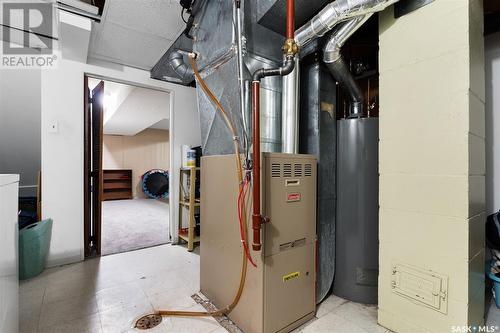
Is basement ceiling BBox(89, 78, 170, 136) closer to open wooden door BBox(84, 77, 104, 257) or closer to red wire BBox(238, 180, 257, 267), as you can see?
open wooden door BBox(84, 77, 104, 257)

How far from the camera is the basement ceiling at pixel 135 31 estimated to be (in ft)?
6.57

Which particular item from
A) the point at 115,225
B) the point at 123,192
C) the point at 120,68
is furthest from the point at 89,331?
the point at 123,192

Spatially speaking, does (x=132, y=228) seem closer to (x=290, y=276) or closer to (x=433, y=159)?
(x=290, y=276)

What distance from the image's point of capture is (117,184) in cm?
772

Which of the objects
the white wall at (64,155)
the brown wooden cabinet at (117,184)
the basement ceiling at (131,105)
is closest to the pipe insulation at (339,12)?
the white wall at (64,155)

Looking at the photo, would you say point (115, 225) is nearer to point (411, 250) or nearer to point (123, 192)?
point (123, 192)

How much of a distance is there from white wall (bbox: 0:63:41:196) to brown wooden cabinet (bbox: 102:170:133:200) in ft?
11.4

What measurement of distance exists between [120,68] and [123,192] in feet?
19.1

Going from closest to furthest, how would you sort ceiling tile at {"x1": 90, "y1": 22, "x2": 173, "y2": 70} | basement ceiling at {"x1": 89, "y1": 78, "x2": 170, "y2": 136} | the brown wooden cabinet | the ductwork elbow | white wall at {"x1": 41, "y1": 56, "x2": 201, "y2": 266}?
ceiling tile at {"x1": 90, "y1": 22, "x2": 173, "y2": 70} < white wall at {"x1": 41, "y1": 56, "x2": 201, "y2": 266} < the ductwork elbow < basement ceiling at {"x1": 89, "y1": 78, "x2": 170, "y2": 136} < the brown wooden cabinet

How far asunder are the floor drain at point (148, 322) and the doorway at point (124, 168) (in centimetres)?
167

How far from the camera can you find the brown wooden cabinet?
7.50 meters

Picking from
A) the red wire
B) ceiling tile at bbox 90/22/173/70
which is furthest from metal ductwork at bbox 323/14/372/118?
ceiling tile at bbox 90/22/173/70

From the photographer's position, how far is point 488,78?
2201mm

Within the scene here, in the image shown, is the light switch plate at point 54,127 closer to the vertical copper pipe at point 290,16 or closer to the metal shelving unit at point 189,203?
the metal shelving unit at point 189,203
